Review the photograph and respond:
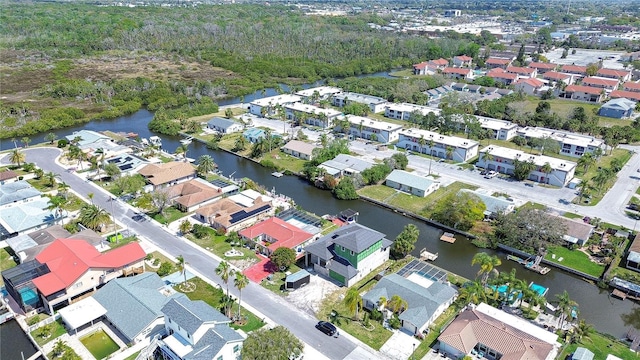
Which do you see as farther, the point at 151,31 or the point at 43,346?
the point at 151,31

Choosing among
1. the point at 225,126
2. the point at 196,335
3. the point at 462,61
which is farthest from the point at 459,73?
the point at 196,335

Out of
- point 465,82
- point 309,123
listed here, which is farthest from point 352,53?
Answer: point 309,123

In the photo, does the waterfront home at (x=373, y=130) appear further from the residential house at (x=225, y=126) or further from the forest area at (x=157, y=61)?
the forest area at (x=157, y=61)

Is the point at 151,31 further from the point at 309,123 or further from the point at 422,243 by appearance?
the point at 422,243

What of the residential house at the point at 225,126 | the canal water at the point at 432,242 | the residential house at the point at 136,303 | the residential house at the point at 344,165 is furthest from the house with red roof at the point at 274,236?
the residential house at the point at 225,126

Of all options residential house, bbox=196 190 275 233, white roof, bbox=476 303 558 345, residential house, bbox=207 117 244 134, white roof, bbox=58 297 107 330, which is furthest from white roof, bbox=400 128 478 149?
white roof, bbox=58 297 107 330

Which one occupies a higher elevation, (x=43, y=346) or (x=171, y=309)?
(x=171, y=309)

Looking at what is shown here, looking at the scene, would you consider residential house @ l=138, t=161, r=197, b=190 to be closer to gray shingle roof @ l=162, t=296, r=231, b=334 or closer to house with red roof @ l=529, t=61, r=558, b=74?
gray shingle roof @ l=162, t=296, r=231, b=334

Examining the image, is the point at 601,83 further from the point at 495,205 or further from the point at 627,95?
the point at 495,205
